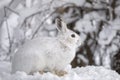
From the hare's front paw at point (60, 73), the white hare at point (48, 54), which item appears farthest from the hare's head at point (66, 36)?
the hare's front paw at point (60, 73)

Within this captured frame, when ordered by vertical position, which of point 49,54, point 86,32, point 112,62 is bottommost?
point 112,62

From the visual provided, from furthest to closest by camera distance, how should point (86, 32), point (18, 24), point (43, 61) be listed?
point (86, 32), point (18, 24), point (43, 61)

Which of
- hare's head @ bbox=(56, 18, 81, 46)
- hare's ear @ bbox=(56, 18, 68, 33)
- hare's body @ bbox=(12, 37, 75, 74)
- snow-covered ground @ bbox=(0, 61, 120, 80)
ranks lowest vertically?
snow-covered ground @ bbox=(0, 61, 120, 80)

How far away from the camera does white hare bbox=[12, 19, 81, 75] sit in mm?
4020

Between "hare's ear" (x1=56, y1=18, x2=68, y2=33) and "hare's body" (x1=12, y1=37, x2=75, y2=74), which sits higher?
"hare's ear" (x1=56, y1=18, x2=68, y2=33)

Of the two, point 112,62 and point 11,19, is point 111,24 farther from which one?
point 11,19

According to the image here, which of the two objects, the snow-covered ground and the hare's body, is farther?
the hare's body

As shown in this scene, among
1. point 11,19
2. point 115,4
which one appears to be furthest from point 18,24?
point 115,4

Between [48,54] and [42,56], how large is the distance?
0.05 metres

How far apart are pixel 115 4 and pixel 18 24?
1.61 meters

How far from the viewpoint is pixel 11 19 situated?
7156 millimetres

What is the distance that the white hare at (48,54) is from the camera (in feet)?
13.2

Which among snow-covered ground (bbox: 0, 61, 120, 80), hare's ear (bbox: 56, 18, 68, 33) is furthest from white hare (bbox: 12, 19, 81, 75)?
snow-covered ground (bbox: 0, 61, 120, 80)

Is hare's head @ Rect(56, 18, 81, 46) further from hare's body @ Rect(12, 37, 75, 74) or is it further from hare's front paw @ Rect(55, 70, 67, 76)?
hare's front paw @ Rect(55, 70, 67, 76)
